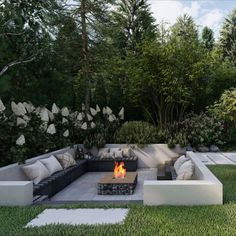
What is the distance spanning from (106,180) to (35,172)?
5.09 ft

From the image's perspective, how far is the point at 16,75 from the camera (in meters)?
10.2

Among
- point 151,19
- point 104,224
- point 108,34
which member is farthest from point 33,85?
point 151,19

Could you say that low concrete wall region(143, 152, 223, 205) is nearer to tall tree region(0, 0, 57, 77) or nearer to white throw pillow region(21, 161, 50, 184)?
white throw pillow region(21, 161, 50, 184)

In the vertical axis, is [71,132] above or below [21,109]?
below

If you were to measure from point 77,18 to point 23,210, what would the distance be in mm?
9350

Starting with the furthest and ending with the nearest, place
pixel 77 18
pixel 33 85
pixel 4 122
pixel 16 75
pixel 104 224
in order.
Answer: pixel 77 18 < pixel 33 85 < pixel 16 75 < pixel 4 122 < pixel 104 224

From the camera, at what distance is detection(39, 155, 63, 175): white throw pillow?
7965mm

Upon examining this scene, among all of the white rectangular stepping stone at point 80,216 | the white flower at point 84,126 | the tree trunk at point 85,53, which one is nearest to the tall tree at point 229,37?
the tree trunk at point 85,53

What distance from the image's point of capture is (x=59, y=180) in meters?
7.87

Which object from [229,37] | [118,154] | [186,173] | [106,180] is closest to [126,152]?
[118,154]

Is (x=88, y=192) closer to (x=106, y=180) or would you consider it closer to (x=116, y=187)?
(x=106, y=180)

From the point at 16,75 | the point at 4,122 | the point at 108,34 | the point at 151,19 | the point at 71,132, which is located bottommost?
the point at 71,132

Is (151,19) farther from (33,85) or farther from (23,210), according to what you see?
(23,210)

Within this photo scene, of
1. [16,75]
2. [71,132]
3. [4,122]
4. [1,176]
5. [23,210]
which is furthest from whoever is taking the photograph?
[71,132]
